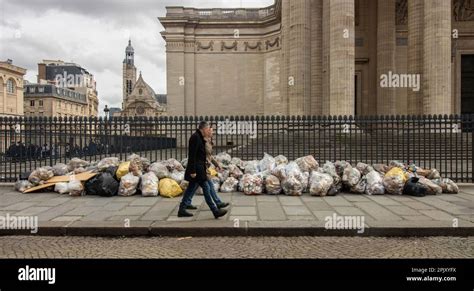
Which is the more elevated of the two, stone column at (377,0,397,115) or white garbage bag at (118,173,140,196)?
stone column at (377,0,397,115)

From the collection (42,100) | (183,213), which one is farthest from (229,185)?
(42,100)

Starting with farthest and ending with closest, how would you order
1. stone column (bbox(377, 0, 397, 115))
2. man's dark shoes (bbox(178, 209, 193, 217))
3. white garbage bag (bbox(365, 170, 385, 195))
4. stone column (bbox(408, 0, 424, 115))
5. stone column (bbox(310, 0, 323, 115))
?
stone column (bbox(377, 0, 397, 115))
stone column (bbox(310, 0, 323, 115))
stone column (bbox(408, 0, 424, 115))
white garbage bag (bbox(365, 170, 385, 195))
man's dark shoes (bbox(178, 209, 193, 217))

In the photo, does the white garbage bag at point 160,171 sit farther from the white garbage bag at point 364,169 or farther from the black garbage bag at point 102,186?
the white garbage bag at point 364,169

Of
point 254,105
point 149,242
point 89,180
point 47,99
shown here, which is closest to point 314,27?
point 254,105

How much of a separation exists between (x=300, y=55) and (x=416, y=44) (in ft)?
22.6

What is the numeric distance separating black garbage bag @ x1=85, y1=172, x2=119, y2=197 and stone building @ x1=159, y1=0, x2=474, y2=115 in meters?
13.3

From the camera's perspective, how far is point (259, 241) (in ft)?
17.3

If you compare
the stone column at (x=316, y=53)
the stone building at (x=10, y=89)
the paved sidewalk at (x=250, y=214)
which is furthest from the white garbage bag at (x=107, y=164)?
the stone building at (x=10, y=89)

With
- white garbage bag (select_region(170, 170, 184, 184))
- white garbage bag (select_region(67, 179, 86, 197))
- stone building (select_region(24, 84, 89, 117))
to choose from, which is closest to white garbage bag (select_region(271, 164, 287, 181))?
white garbage bag (select_region(170, 170, 184, 184))

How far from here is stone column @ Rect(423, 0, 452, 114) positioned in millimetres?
18000

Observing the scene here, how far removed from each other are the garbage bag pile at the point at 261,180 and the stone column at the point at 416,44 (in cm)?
1233

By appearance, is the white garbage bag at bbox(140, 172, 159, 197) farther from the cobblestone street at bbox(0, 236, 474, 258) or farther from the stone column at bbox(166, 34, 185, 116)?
the stone column at bbox(166, 34, 185, 116)

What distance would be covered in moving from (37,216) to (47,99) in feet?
279
